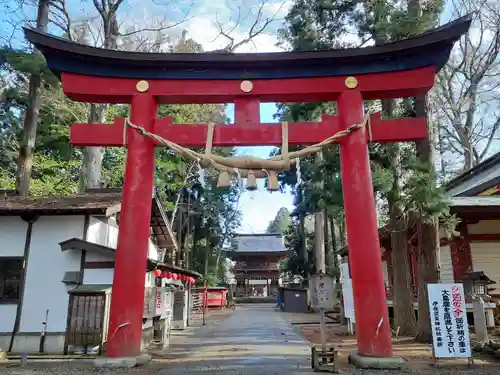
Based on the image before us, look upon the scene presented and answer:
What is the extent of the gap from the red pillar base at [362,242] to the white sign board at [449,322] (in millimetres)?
1135

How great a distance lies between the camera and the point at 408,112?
12.3 meters

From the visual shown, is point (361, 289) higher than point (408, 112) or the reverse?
the reverse

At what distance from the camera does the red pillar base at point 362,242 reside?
6.70 meters

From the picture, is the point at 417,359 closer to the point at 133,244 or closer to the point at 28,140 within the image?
the point at 133,244

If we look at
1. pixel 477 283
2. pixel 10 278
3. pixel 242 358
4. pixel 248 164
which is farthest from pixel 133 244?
pixel 477 283

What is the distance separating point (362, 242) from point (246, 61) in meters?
3.94

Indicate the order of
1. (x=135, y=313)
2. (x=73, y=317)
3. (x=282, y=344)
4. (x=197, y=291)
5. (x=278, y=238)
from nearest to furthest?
(x=135, y=313), (x=73, y=317), (x=282, y=344), (x=197, y=291), (x=278, y=238)

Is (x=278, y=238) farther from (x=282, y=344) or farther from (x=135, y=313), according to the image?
(x=135, y=313)

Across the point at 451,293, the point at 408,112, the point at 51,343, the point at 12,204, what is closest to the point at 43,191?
the point at 12,204

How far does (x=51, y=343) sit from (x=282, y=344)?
5.93 meters

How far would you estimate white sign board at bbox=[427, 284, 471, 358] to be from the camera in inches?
283

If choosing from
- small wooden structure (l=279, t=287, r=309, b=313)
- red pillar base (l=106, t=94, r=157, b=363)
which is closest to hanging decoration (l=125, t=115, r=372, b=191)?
red pillar base (l=106, t=94, r=157, b=363)

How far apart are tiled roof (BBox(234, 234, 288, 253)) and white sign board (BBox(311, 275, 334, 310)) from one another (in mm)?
37486

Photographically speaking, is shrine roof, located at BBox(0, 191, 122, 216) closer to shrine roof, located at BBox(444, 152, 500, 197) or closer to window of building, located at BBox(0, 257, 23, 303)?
window of building, located at BBox(0, 257, 23, 303)
